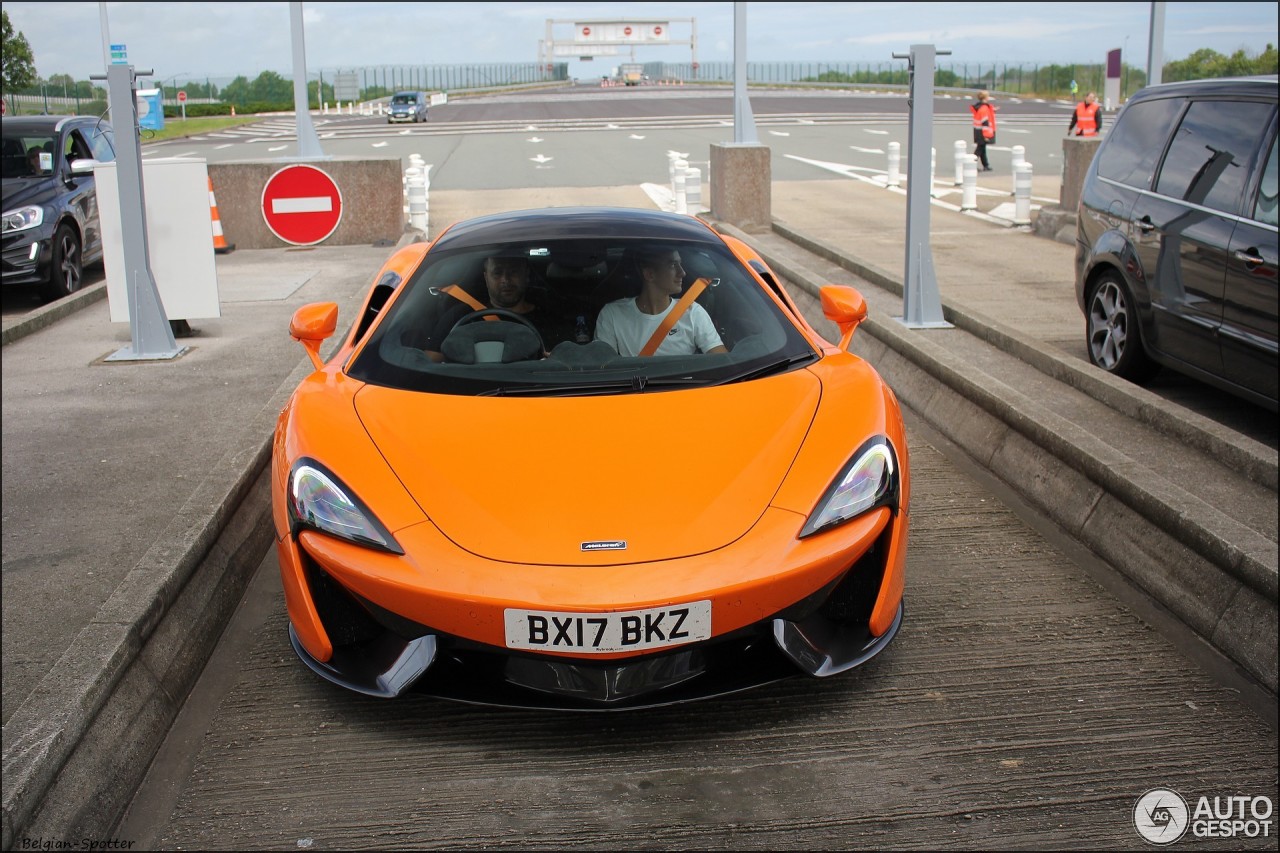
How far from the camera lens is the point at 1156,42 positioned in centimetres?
1580

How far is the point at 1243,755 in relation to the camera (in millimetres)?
3555

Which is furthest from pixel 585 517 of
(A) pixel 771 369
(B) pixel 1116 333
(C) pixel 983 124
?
(C) pixel 983 124

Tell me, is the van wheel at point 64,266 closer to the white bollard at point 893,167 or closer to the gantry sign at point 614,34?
the white bollard at point 893,167

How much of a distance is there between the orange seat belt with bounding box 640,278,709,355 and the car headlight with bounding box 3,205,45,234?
9.50 m

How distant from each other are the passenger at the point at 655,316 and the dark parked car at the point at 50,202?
8448 millimetres

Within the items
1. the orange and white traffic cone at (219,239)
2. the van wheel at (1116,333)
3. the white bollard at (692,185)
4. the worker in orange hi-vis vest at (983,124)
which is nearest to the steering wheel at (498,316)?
the van wheel at (1116,333)

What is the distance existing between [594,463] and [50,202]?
1082cm

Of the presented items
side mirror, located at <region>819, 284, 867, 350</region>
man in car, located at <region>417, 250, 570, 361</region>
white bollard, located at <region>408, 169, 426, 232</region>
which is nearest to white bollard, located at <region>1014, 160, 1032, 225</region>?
white bollard, located at <region>408, 169, 426, 232</region>

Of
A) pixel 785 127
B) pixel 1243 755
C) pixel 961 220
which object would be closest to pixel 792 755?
pixel 1243 755

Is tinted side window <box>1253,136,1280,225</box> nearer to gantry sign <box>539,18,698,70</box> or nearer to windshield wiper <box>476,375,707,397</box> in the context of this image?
windshield wiper <box>476,375,707,397</box>

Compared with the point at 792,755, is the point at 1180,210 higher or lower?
higher

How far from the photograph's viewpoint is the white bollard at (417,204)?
56.2 ft

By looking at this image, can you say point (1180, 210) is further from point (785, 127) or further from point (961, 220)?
point (785, 127)

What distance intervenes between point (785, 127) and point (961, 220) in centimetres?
2536
